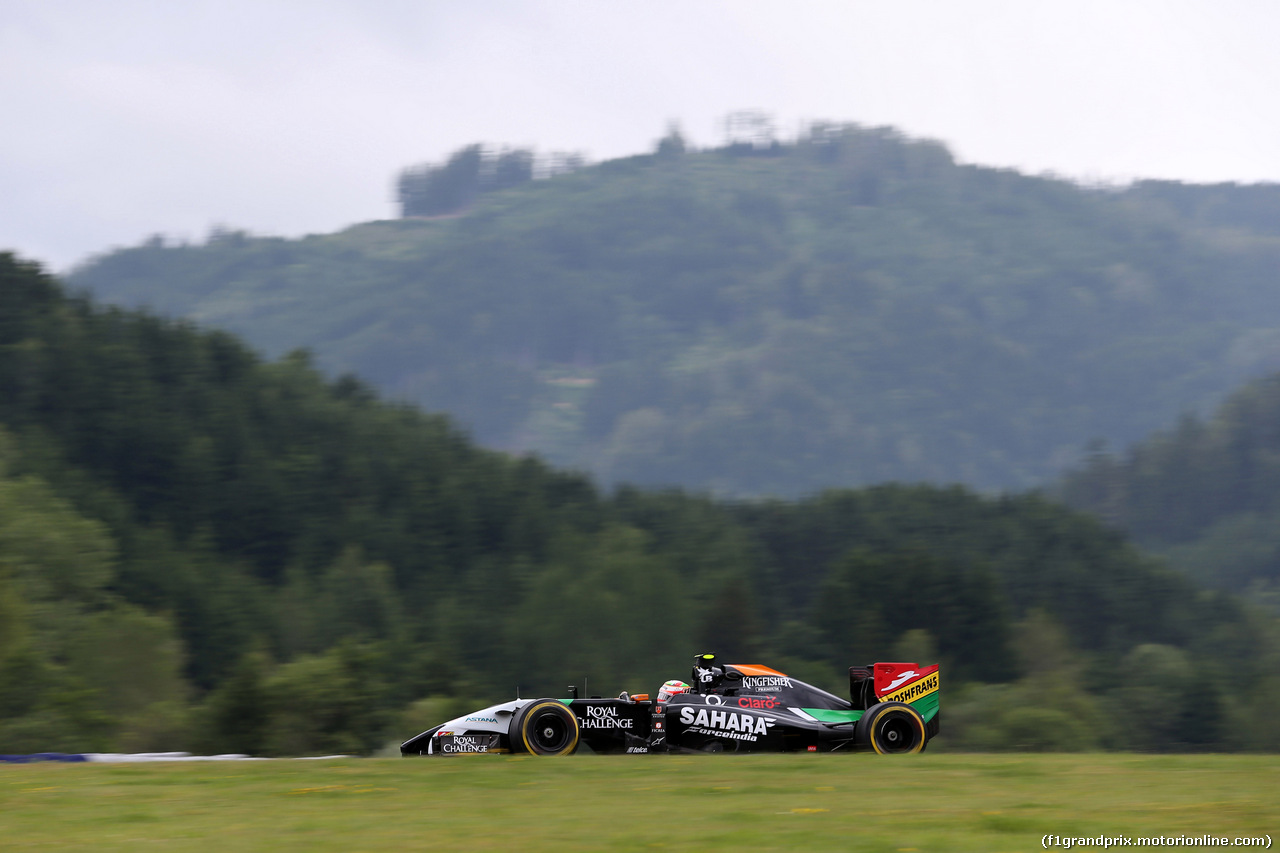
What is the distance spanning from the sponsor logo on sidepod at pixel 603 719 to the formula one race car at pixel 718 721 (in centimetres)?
1

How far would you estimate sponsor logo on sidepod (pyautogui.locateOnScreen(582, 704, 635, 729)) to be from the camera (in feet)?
53.9

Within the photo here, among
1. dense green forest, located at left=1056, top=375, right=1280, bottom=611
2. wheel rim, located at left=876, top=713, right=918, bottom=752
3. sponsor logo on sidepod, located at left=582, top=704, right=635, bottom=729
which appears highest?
dense green forest, located at left=1056, top=375, right=1280, bottom=611

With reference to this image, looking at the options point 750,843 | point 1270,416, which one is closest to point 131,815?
point 750,843

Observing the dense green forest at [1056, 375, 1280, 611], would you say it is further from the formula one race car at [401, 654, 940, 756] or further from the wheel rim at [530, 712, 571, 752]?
the wheel rim at [530, 712, 571, 752]

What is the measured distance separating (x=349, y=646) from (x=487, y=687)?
26.1 meters

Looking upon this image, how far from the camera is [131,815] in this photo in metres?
10.8

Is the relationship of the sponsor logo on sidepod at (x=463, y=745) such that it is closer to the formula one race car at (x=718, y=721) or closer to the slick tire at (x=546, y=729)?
the formula one race car at (x=718, y=721)

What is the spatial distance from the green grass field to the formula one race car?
3.07 ft

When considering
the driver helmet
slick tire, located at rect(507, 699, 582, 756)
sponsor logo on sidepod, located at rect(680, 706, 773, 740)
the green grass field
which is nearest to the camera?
the green grass field

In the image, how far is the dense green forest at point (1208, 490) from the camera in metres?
107

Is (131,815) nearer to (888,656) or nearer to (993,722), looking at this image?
(993,722)

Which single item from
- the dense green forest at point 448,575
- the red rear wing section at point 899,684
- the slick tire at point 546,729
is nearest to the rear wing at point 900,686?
the red rear wing section at point 899,684

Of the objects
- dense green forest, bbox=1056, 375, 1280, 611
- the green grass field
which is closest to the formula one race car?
the green grass field

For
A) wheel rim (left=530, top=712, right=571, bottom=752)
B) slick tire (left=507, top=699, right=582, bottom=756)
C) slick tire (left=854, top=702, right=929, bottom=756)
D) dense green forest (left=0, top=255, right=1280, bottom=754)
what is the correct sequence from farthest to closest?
dense green forest (left=0, top=255, right=1280, bottom=754) < slick tire (left=854, top=702, right=929, bottom=756) < wheel rim (left=530, top=712, right=571, bottom=752) < slick tire (left=507, top=699, right=582, bottom=756)
